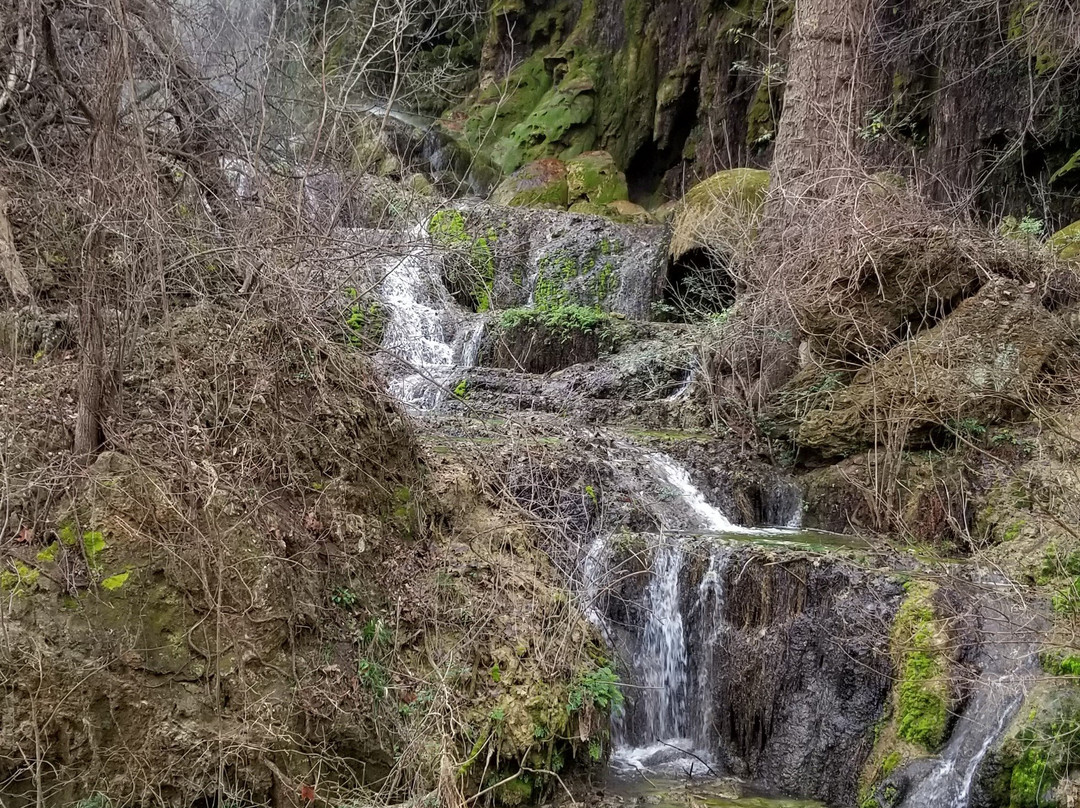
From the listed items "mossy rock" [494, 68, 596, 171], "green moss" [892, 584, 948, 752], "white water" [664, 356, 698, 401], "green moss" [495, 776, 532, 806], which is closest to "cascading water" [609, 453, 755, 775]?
"green moss" [495, 776, 532, 806]

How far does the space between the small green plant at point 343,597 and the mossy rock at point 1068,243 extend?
7579mm

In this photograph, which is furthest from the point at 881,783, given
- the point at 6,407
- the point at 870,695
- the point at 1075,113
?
the point at 1075,113

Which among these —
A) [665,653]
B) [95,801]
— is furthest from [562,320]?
[95,801]

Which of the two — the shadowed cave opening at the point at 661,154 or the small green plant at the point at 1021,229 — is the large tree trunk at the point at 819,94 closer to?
the small green plant at the point at 1021,229

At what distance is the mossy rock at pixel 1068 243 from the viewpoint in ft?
30.6

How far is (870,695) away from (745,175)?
25.7 feet

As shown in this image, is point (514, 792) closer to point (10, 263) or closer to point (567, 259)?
point (10, 263)

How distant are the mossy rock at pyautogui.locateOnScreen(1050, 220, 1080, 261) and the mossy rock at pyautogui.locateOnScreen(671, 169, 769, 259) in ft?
9.83

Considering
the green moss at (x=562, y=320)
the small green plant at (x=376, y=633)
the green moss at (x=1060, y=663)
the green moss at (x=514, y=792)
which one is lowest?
the green moss at (x=514, y=792)

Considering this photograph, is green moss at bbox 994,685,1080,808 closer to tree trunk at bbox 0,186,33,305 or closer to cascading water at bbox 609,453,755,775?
cascading water at bbox 609,453,755,775

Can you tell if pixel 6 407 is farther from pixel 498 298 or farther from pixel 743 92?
pixel 743 92

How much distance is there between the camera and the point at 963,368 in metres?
8.06

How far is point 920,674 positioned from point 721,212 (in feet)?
18.2

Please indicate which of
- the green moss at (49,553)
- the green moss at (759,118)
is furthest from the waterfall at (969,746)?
the green moss at (759,118)
